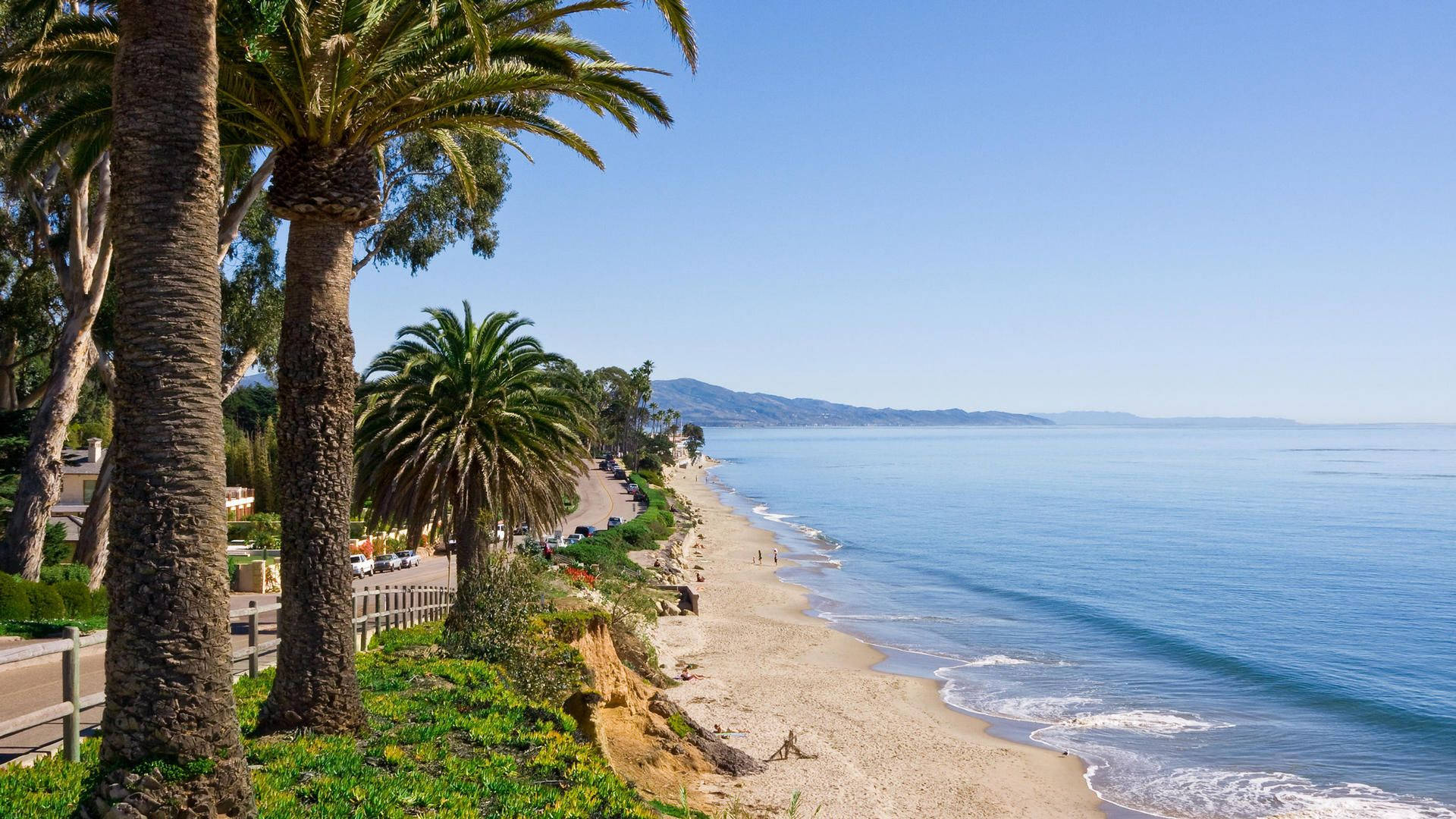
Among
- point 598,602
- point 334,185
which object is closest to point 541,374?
point 598,602

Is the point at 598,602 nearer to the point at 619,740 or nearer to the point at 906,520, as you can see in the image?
the point at 619,740

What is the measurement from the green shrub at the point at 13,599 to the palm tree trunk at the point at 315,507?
1559cm

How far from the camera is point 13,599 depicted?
21328 mm

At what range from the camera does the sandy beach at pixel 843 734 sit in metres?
19.8

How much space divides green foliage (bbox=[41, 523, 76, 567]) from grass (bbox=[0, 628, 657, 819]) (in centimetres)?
1955

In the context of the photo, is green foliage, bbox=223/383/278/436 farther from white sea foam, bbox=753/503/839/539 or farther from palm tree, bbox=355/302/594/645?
palm tree, bbox=355/302/594/645

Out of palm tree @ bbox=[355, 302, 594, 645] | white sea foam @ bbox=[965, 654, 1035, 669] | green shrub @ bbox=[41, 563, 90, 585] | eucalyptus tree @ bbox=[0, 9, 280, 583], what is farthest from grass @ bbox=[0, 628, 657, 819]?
white sea foam @ bbox=[965, 654, 1035, 669]

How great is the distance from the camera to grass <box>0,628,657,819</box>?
24.1ft

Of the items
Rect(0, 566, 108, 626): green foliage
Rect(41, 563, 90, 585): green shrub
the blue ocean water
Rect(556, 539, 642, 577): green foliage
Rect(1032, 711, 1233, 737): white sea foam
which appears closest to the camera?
Rect(0, 566, 108, 626): green foliage

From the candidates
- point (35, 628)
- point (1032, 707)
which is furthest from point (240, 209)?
point (1032, 707)

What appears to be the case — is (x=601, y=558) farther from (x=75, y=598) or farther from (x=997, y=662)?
(x=75, y=598)

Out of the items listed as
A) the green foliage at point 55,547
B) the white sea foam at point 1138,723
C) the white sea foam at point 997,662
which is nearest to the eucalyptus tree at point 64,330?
the green foliage at point 55,547

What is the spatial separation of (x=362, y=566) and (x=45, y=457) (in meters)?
17.1

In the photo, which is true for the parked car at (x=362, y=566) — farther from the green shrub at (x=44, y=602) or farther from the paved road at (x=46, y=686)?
the green shrub at (x=44, y=602)
